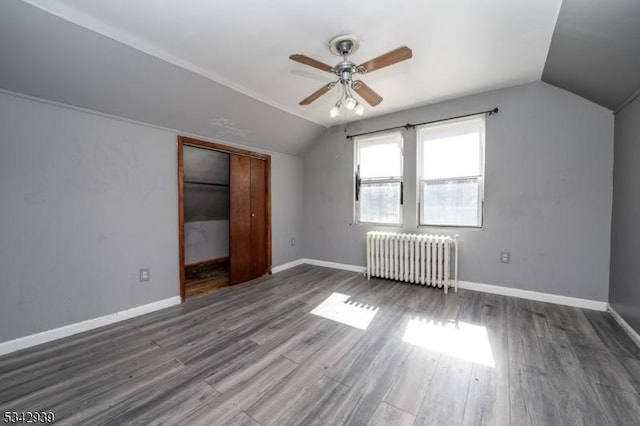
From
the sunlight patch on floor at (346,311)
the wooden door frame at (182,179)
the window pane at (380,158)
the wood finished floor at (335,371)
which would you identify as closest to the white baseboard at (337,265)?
the wooden door frame at (182,179)

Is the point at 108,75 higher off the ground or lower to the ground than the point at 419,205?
higher

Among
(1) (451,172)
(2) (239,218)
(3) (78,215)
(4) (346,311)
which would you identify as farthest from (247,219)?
(1) (451,172)

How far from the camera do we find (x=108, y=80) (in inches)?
91.1

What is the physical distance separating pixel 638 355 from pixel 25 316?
5169 mm

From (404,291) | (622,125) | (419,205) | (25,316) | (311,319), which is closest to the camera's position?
(25,316)

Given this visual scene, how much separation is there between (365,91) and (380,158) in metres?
2.00

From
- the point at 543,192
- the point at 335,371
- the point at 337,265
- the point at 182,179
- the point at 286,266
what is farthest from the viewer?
the point at 286,266

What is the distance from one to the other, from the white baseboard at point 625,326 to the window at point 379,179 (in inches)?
97.2

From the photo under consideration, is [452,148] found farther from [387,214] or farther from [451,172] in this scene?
[387,214]

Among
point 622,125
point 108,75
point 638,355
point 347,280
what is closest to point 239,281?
point 347,280

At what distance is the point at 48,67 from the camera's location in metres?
2.04

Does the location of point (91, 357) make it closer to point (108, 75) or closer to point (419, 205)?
point (108, 75)

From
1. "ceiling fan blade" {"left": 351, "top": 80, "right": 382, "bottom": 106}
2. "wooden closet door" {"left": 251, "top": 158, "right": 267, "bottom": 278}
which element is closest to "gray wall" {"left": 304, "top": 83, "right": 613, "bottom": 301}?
"ceiling fan blade" {"left": 351, "top": 80, "right": 382, "bottom": 106}

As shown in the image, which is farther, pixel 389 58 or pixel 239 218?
pixel 239 218
